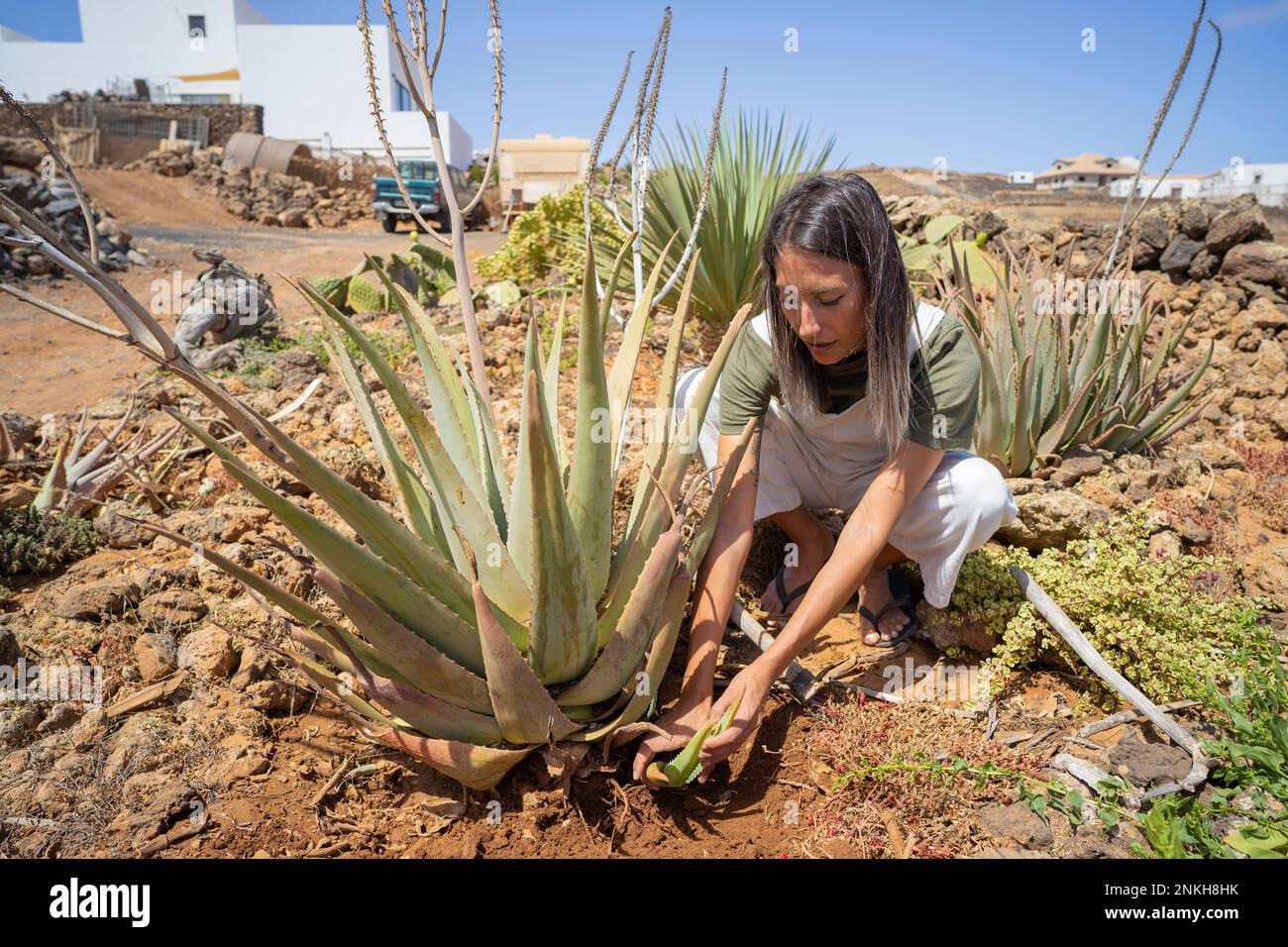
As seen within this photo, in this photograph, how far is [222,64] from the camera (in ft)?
108

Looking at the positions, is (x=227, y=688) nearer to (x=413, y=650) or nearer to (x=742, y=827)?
(x=413, y=650)

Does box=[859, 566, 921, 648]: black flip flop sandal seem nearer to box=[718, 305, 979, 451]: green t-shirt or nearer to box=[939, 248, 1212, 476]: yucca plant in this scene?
box=[718, 305, 979, 451]: green t-shirt

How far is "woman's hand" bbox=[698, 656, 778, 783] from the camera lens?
1581 millimetres

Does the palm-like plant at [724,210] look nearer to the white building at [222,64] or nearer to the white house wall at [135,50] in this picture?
the white building at [222,64]

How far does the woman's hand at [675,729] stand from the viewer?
5.26 feet

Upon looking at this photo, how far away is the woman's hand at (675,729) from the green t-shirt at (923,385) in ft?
2.70

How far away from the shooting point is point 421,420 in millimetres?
1648

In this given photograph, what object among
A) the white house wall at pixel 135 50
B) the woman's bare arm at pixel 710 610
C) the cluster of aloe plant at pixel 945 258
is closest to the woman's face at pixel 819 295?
the woman's bare arm at pixel 710 610

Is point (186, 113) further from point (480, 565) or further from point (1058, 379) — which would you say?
point (480, 565)

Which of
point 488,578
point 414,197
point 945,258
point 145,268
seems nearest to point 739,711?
point 488,578

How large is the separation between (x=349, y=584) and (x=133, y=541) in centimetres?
172

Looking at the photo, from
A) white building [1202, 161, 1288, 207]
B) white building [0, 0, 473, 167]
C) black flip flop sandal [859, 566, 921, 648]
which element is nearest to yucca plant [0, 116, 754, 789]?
black flip flop sandal [859, 566, 921, 648]

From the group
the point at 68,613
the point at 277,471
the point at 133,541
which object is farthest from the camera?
the point at 277,471

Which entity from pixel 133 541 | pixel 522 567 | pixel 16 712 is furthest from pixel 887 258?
pixel 133 541
